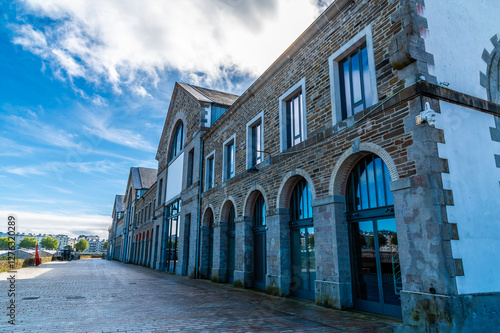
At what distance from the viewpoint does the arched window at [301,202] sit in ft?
32.6

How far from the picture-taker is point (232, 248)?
14.9m

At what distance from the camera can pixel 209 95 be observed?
22625 mm

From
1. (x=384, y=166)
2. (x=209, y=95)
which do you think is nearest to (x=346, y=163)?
(x=384, y=166)

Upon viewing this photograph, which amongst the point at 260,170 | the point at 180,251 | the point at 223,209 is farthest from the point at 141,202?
the point at 260,170

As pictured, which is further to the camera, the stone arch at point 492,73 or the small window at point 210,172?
the small window at point 210,172

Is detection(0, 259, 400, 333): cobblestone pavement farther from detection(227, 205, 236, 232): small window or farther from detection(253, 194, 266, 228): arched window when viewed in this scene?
detection(227, 205, 236, 232): small window

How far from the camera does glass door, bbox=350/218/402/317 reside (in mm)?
6891

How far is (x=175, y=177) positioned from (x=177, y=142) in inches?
119

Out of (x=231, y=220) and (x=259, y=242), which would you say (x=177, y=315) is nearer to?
(x=259, y=242)

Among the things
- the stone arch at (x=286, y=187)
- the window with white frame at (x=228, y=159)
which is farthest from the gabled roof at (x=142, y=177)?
the stone arch at (x=286, y=187)

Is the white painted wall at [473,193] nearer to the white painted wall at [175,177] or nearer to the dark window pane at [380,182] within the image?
the dark window pane at [380,182]

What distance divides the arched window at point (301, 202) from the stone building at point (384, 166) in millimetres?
55

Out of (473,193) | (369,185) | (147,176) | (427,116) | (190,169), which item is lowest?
(473,193)


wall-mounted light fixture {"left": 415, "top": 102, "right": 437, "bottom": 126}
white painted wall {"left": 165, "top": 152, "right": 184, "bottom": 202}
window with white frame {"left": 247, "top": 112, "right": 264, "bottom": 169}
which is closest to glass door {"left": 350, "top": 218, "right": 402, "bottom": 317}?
wall-mounted light fixture {"left": 415, "top": 102, "right": 437, "bottom": 126}
